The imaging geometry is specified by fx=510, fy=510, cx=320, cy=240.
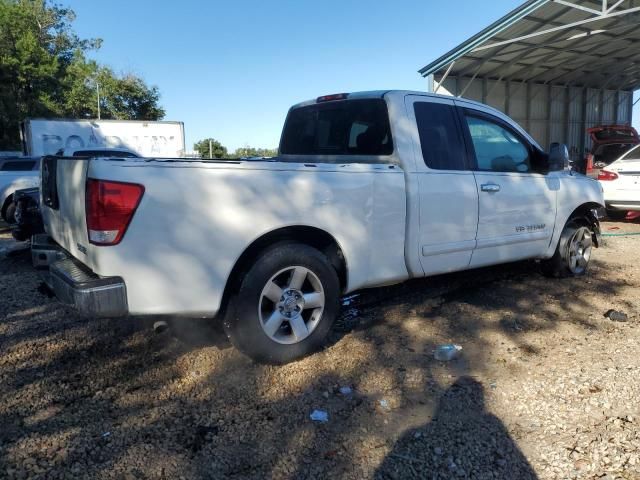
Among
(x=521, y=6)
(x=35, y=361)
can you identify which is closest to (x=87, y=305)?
(x=35, y=361)

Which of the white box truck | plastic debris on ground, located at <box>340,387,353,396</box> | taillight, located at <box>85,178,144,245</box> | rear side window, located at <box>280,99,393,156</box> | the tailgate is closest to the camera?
taillight, located at <box>85,178,144,245</box>

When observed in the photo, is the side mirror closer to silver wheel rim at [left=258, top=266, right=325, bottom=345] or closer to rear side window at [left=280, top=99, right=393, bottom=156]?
rear side window at [left=280, top=99, right=393, bottom=156]

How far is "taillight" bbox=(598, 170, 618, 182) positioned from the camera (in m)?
9.59

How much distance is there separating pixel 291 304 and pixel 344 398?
0.72 meters

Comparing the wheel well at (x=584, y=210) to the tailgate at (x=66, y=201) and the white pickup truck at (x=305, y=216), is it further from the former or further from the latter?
the tailgate at (x=66, y=201)

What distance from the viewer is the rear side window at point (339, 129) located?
407 cm

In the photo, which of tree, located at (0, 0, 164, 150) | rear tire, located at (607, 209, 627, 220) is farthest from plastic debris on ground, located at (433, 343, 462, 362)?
tree, located at (0, 0, 164, 150)

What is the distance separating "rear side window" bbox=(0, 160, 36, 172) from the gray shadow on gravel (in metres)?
11.6

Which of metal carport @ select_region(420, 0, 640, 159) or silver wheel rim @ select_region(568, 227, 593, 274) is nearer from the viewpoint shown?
silver wheel rim @ select_region(568, 227, 593, 274)

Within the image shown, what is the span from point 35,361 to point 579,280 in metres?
5.30

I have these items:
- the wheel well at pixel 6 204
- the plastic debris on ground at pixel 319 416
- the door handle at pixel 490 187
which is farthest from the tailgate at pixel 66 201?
the wheel well at pixel 6 204

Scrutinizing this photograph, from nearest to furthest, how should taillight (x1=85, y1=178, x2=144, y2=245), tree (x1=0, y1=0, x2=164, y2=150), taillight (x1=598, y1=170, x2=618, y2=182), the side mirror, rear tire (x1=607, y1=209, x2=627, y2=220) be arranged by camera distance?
taillight (x1=85, y1=178, x2=144, y2=245) → the side mirror → taillight (x1=598, y1=170, x2=618, y2=182) → rear tire (x1=607, y1=209, x2=627, y2=220) → tree (x1=0, y1=0, x2=164, y2=150)

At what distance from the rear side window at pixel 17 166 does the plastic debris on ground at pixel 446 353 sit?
11071mm

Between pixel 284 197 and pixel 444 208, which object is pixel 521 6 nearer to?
pixel 444 208
